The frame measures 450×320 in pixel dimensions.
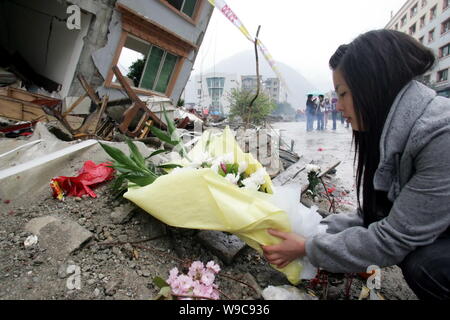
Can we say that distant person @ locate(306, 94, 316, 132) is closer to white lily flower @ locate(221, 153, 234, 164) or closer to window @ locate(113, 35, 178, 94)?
window @ locate(113, 35, 178, 94)

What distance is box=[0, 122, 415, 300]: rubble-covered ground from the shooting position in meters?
1.14

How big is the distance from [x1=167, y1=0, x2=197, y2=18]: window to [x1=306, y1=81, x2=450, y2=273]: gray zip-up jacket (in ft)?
27.1

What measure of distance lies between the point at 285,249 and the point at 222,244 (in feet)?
1.49

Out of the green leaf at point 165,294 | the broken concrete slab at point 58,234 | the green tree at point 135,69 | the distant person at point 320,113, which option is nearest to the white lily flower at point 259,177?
the green leaf at point 165,294

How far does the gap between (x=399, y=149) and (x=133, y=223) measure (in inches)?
55.0

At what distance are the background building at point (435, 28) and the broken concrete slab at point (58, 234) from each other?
2522 cm

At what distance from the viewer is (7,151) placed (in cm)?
225

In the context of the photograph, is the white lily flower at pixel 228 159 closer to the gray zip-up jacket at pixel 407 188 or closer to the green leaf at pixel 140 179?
the green leaf at pixel 140 179

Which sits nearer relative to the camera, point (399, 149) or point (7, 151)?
point (399, 149)

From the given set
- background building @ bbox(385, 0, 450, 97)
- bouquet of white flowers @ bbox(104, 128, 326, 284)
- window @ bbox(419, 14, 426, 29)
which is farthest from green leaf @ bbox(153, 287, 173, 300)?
window @ bbox(419, 14, 426, 29)

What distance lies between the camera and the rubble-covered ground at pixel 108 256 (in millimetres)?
1142

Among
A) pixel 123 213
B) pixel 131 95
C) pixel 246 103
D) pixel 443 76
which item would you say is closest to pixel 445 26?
pixel 443 76
